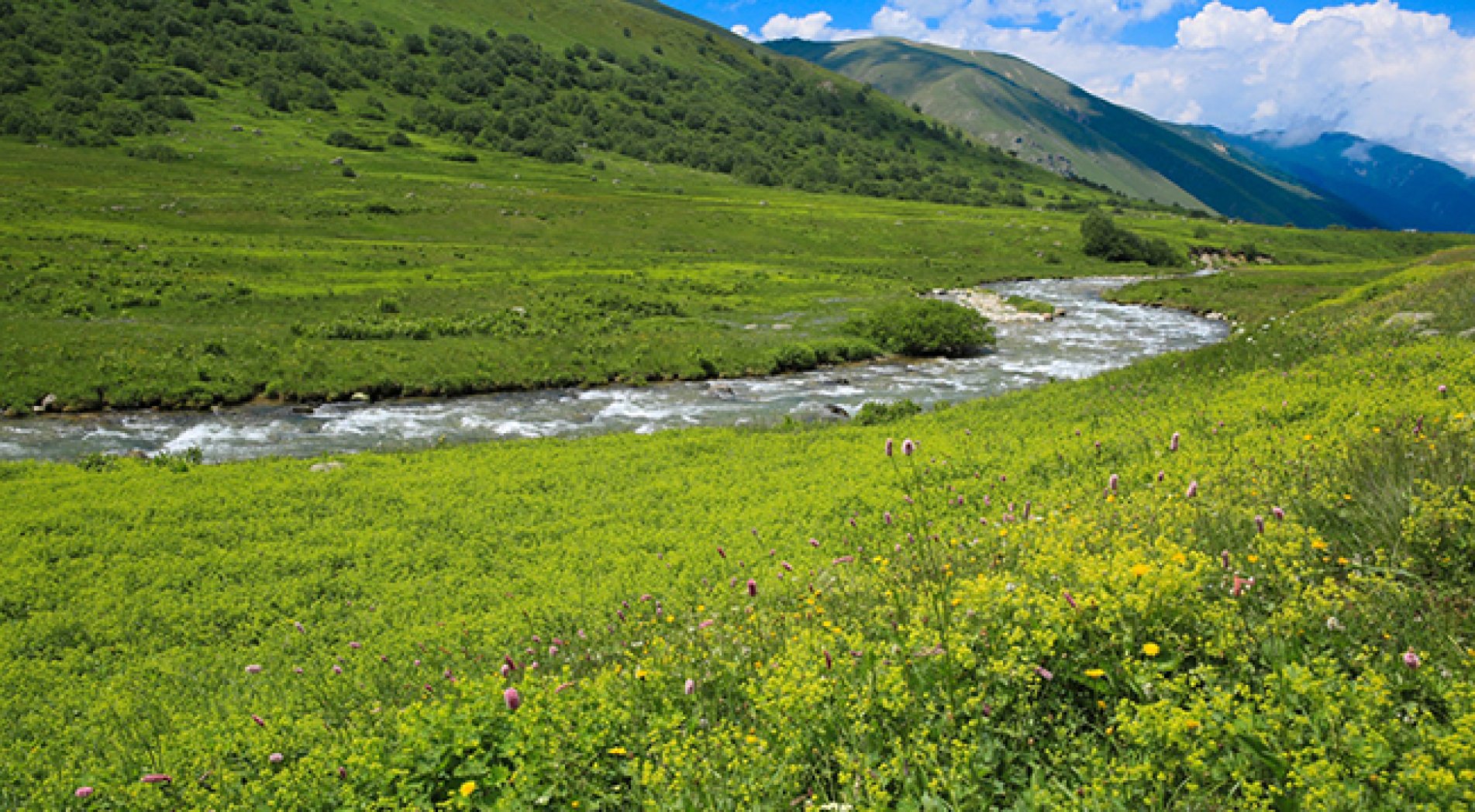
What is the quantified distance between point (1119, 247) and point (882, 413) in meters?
87.0

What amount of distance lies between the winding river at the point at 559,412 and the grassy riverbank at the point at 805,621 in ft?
18.7

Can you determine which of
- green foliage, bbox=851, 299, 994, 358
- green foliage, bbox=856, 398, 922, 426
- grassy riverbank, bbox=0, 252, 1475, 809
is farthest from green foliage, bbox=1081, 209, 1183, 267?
grassy riverbank, bbox=0, 252, 1475, 809

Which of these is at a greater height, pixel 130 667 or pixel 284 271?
pixel 284 271

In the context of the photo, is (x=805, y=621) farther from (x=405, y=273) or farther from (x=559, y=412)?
(x=405, y=273)

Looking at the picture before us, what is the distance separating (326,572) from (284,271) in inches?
1736

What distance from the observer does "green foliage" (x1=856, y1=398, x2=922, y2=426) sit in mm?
25109

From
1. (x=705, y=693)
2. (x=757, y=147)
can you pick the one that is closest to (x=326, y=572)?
(x=705, y=693)

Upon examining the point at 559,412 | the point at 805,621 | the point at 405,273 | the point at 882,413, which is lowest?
the point at 559,412

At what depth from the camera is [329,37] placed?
17438cm

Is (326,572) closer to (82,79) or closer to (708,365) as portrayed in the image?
(708,365)

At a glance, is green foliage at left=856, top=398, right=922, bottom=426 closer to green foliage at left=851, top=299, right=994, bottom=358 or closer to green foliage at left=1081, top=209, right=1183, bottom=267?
green foliage at left=851, top=299, right=994, bottom=358

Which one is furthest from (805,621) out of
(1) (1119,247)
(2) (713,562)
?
(1) (1119,247)

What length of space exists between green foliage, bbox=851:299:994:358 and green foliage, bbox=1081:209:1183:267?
6414 centimetres

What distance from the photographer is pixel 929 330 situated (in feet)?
137
